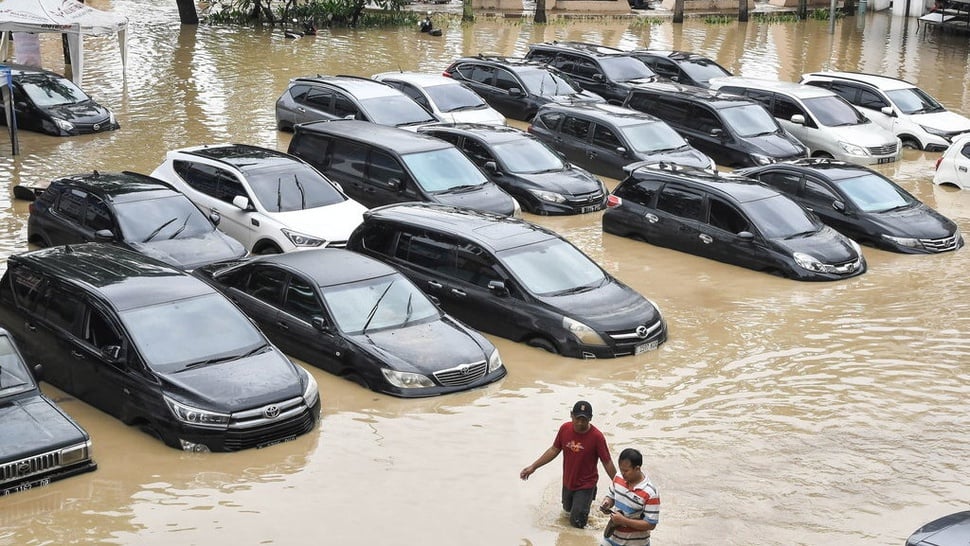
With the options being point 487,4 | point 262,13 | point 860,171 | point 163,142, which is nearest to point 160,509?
point 860,171

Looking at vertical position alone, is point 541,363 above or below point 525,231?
below

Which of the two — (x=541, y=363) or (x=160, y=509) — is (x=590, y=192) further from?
(x=160, y=509)

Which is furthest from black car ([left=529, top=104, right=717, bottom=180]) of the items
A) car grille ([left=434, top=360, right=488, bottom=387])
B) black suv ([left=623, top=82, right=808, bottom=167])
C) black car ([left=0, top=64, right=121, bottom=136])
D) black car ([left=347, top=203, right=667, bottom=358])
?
car grille ([left=434, top=360, right=488, bottom=387])

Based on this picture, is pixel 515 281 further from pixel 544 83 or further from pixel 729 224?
pixel 544 83

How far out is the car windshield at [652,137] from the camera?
23672 mm

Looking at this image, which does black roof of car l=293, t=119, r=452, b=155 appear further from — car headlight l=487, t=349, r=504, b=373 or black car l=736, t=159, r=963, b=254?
car headlight l=487, t=349, r=504, b=373

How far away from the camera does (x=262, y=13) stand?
43.7 m

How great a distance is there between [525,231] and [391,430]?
4.40m

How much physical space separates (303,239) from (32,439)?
22.8ft

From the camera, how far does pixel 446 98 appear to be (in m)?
26.5

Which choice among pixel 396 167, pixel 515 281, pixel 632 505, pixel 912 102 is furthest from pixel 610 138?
pixel 632 505

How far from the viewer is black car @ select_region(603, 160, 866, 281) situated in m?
18.1

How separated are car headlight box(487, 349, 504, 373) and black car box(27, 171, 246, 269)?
175 inches

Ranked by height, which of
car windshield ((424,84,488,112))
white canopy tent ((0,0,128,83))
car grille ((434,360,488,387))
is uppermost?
white canopy tent ((0,0,128,83))
